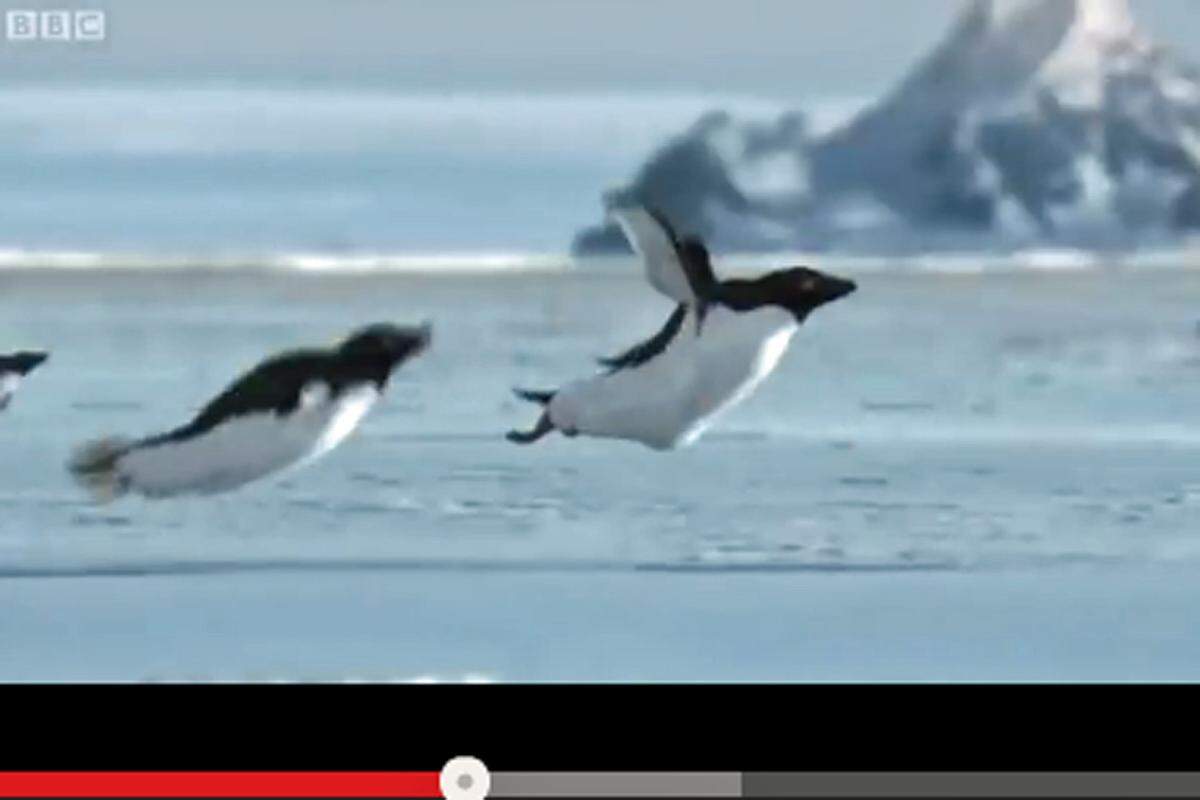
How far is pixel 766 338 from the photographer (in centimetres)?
116

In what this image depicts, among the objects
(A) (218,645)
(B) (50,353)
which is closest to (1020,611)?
(A) (218,645)

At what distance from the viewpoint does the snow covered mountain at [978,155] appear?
1155 mm

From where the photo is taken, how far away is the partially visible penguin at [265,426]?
1.15m

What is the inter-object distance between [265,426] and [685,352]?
24 cm

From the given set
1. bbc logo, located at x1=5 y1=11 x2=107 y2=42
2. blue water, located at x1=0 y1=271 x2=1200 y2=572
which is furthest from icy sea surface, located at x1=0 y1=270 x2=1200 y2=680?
bbc logo, located at x1=5 y1=11 x2=107 y2=42

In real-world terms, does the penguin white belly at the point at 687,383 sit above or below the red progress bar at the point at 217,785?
above

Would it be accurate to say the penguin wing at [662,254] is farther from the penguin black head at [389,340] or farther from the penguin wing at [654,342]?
the penguin black head at [389,340]

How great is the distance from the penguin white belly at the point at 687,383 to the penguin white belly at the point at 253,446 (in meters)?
0.12

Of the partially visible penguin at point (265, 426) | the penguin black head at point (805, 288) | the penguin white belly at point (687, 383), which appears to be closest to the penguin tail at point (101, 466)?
the partially visible penguin at point (265, 426)

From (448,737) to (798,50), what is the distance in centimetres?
44

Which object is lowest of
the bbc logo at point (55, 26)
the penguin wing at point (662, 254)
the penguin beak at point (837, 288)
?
the penguin beak at point (837, 288)

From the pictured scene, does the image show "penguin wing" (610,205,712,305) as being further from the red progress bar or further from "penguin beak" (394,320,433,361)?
the red progress bar

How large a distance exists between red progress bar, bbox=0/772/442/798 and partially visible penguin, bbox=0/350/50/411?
215 mm

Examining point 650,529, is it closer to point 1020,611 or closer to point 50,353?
point 1020,611
